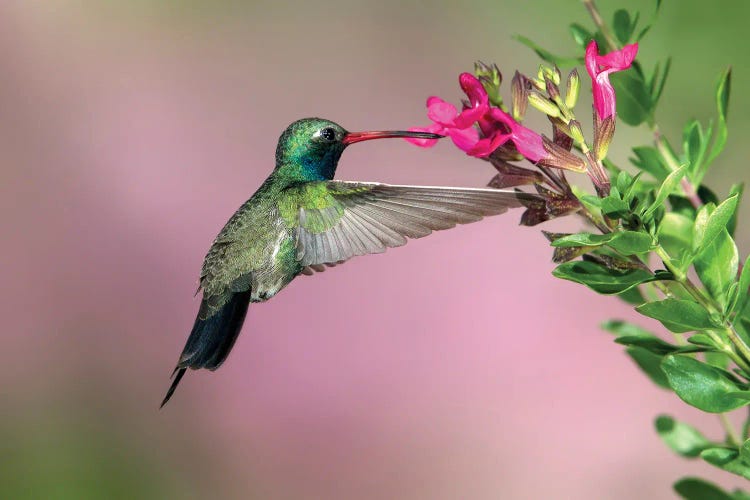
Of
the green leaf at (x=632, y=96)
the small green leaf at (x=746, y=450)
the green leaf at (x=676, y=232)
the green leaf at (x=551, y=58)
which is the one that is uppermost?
the green leaf at (x=551, y=58)

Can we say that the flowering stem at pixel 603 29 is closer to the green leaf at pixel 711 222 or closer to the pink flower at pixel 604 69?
the pink flower at pixel 604 69

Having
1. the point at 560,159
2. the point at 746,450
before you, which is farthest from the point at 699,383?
the point at 560,159

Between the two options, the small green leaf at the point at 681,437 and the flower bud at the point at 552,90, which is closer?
the flower bud at the point at 552,90

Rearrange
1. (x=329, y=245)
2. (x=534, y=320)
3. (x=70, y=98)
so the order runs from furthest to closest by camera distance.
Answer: (x=70, y=98) → (x=534, y=320) → (x=329, y=245)

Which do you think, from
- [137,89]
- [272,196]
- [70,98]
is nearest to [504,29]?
[137,89]

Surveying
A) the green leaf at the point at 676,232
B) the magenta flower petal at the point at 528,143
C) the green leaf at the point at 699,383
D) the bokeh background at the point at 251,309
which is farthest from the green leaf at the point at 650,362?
the bokeh background at the point at 251,309

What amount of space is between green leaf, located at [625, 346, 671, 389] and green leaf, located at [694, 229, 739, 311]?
1.04 ft

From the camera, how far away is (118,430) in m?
4.14

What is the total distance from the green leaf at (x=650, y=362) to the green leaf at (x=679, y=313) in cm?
36

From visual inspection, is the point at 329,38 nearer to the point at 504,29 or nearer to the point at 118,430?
the point at 504,29

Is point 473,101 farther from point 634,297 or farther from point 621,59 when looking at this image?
point 634,297

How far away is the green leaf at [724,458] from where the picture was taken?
118 centimetres

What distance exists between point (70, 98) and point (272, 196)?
3943 millimetres

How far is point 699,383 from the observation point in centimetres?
111
